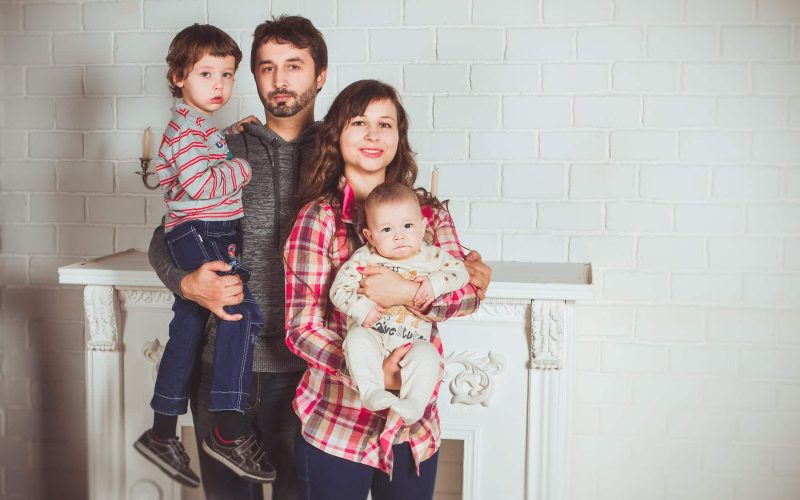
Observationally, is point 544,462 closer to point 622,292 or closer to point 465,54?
point 622,292

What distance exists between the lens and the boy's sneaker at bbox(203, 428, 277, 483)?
6.75 ft

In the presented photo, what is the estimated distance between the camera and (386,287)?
5.81 ft

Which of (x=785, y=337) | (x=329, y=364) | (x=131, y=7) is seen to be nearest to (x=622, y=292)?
A: (x=785, y=337)

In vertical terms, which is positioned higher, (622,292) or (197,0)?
(197,0)

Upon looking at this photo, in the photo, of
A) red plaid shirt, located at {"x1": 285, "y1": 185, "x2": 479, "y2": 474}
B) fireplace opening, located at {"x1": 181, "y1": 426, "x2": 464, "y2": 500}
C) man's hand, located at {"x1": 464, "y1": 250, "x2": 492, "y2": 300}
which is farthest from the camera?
fireplace opening, located at {"x1": 181, "y1": 426, "x2": 464, "y2": 500}

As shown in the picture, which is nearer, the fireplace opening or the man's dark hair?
the man's dark hair

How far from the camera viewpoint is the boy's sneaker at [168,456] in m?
2.22

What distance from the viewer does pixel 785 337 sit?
2.88 m

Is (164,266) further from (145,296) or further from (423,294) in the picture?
(423,294)

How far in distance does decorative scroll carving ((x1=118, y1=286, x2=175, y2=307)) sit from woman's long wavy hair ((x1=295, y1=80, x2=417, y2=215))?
88 centimetres

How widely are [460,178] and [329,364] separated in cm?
127

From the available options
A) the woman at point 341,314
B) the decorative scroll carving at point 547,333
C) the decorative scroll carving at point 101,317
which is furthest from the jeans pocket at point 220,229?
the decorative scroll carving at point 547,333

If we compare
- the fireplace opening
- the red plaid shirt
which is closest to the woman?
the red plaid shirt

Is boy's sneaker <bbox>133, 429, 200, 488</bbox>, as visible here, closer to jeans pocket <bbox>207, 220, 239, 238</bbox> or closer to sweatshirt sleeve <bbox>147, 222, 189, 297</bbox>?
sweatshirt sleeve <bbox>147, 222, 189, 297</bbox>
